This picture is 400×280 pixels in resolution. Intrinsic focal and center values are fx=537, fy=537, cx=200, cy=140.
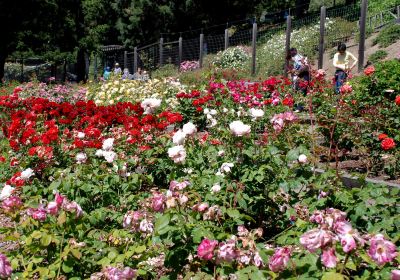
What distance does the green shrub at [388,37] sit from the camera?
18016 mm

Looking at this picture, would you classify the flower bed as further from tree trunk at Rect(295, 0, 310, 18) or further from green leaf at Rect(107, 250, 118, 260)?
tree trunk at Rect(295, 0, 310, 18)

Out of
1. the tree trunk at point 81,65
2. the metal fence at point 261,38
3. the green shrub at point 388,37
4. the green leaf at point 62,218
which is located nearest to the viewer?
the green leaf at point 62,218

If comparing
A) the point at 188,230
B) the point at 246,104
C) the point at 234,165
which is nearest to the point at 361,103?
the point at 246,104

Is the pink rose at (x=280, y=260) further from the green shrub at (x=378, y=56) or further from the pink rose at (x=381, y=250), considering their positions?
the green shrub at (x=378, y=56)

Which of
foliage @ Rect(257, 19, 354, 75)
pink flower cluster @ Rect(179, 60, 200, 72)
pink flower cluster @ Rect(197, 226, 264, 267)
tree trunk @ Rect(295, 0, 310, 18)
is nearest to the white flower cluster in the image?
pink flower cluster @ Rect(197, 226, 264, 267)

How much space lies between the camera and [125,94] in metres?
10.9

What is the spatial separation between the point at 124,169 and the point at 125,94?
7349 millimetres

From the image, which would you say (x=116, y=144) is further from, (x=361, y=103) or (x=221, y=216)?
(x=361, y=103)

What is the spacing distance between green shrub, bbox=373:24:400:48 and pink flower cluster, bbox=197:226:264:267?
56.7 feet

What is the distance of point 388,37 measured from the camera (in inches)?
717

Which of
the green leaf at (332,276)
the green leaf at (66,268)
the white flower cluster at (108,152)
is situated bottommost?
the green leaf at (66,268)

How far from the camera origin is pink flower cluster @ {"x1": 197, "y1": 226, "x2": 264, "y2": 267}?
73.4 inches

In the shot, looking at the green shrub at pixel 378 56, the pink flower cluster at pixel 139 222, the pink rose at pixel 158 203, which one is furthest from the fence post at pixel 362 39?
the pink rose at pixel 158 203

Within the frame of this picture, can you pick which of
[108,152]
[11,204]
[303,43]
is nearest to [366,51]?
[303,43]
